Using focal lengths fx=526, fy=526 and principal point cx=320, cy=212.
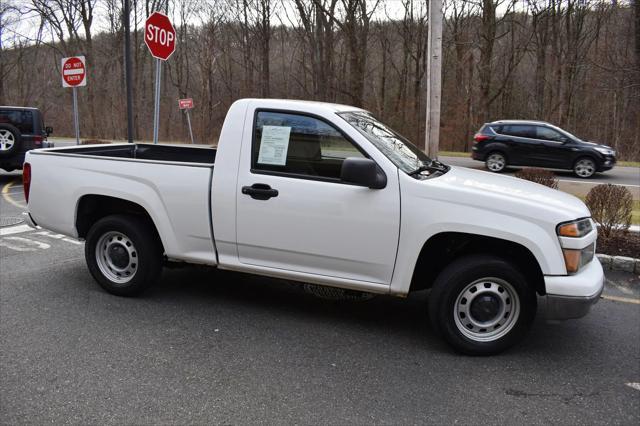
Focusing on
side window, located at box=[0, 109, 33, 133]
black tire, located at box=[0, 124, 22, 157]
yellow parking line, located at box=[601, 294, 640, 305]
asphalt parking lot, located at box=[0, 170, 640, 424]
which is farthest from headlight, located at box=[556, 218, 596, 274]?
side window, located at box=[0, 109, 33, 133]

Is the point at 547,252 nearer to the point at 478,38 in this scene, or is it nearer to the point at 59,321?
the point at 59,321

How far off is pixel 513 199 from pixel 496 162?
1508cm

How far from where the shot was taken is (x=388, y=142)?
14.4 feet

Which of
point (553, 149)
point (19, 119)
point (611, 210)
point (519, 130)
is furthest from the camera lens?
point (519, 130)

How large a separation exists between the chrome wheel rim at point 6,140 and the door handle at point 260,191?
33.4 ft

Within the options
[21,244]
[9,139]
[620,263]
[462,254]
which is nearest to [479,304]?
[462,254]

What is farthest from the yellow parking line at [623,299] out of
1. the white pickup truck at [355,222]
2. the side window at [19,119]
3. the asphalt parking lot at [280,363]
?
the side window at [19,119]

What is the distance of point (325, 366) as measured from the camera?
370cm

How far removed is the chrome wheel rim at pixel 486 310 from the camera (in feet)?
12.6

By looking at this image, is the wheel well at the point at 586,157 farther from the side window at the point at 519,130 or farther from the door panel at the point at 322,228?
the door panel at the point at 322,228

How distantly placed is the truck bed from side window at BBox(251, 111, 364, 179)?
1.80 metres

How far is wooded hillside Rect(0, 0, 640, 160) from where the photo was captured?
100 feet

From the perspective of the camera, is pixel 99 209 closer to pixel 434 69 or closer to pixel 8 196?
pixel 8 196

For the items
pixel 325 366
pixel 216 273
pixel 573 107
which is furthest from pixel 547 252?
pixel 573 107
